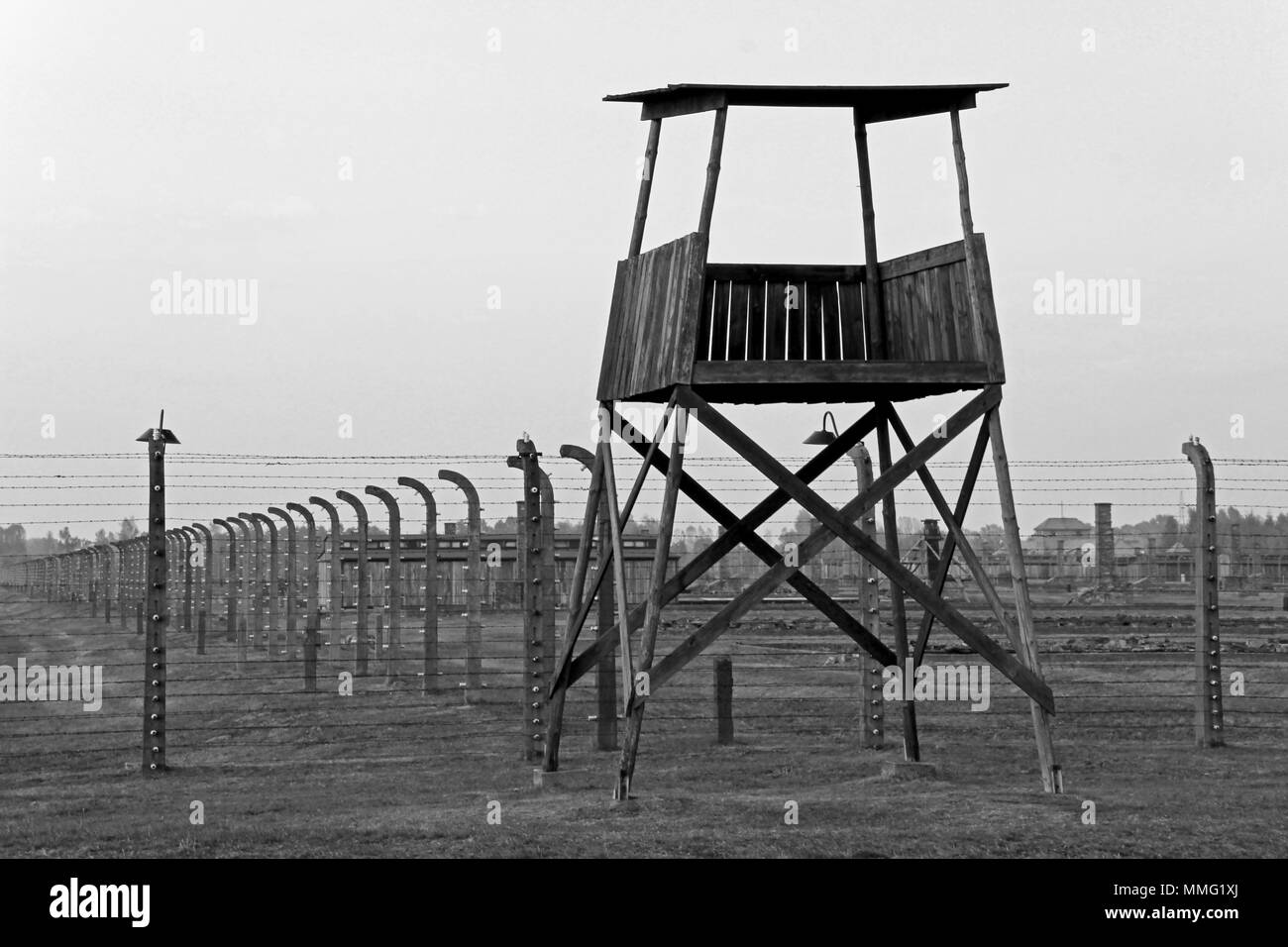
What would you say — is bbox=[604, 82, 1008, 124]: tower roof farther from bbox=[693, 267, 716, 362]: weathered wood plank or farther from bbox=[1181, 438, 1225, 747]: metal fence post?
bbox=[1181, 438, 1225, 747]: metal fence post

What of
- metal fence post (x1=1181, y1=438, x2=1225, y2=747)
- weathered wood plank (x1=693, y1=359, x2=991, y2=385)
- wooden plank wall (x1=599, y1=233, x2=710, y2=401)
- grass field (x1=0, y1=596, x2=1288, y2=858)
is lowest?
grass field (x1=0, y1=596, x2=1288, y2=858)

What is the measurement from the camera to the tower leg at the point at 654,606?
11.6 m

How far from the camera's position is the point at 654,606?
11961 mm

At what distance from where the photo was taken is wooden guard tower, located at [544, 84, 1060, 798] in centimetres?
1207

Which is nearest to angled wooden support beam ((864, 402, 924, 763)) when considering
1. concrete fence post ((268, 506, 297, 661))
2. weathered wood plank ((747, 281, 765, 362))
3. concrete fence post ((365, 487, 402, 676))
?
weathered wood plank ((747, 281, 765, 362))

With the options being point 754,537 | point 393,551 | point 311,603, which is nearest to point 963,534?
point 754,537

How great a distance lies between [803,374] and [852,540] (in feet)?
4.35

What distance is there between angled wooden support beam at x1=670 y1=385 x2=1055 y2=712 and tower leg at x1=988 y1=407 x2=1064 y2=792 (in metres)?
0.11

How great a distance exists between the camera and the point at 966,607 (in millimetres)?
53312
